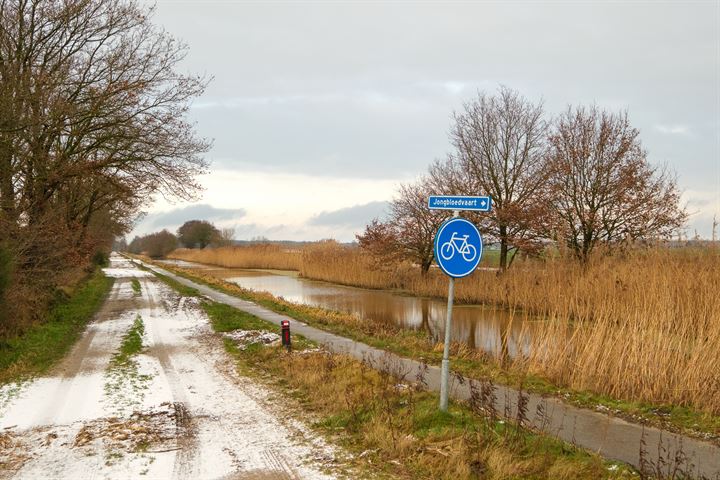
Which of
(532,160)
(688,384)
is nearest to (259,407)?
(688,384)

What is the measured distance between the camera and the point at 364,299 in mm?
26188

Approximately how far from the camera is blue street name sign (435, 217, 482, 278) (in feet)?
18.7

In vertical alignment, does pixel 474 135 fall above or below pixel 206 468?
above

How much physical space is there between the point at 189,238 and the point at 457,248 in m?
108

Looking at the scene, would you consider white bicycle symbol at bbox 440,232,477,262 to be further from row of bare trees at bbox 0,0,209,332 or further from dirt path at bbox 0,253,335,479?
row of bare trees at bbox 0,0,209,332

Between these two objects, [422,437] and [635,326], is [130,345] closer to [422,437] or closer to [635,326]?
[422,437]

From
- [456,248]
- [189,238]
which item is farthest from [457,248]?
[189,238]

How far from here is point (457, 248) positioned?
5.75m

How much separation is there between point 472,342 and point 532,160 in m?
14.9

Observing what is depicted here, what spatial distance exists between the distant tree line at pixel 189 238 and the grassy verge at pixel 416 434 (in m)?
89.7

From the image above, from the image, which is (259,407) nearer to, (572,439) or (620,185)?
(572,439)

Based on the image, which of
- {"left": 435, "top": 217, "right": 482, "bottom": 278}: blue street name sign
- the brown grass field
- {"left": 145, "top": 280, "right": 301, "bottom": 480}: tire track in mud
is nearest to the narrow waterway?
the brown grass field

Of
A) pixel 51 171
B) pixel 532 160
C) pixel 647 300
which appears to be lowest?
pixel 647 300

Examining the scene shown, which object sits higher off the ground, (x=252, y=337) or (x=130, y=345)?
(x=252, y=337)
